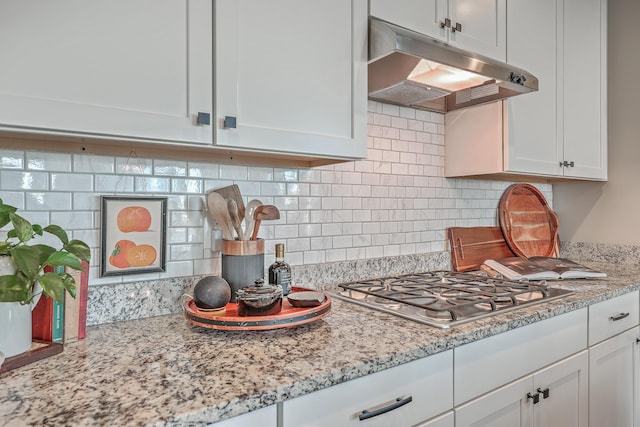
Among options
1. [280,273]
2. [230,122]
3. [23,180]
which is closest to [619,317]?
[280,273]

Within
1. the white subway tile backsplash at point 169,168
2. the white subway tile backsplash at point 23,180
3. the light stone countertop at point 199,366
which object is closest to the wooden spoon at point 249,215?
the white subway tile backsplash at point 169,168

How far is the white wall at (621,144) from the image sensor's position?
7.84ft

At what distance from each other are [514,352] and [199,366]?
0.97 m

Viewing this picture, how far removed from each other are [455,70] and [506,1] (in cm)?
63

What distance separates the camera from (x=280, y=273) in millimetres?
1397

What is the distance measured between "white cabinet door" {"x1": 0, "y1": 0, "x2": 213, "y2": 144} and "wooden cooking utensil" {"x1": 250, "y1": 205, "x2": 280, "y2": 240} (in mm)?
320

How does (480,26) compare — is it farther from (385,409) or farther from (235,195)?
(385,409)

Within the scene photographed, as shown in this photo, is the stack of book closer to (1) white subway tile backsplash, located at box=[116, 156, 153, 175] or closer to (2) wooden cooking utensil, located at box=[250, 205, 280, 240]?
(1) white subway tile backsplash, located at box=[116, 156, 153, 175]

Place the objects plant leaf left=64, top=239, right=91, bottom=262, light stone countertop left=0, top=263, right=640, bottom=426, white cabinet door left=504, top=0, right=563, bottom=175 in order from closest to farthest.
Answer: light stone countertop left=0, top=263, right=640, bottom=426, plant leaf left=64, top=239, right=91, bottom=262, white cabinet door left=504, top=0, right=563, bottom=175

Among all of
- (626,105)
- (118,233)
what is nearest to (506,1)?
(626,105)

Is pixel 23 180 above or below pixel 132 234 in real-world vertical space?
above

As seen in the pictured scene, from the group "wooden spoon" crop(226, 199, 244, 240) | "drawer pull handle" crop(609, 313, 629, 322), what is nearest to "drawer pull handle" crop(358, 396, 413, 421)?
"wooden spoon" crop(226, 199, 244, 240)

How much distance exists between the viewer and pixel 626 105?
7.96 ft

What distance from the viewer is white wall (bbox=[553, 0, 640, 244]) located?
2.39 meters
